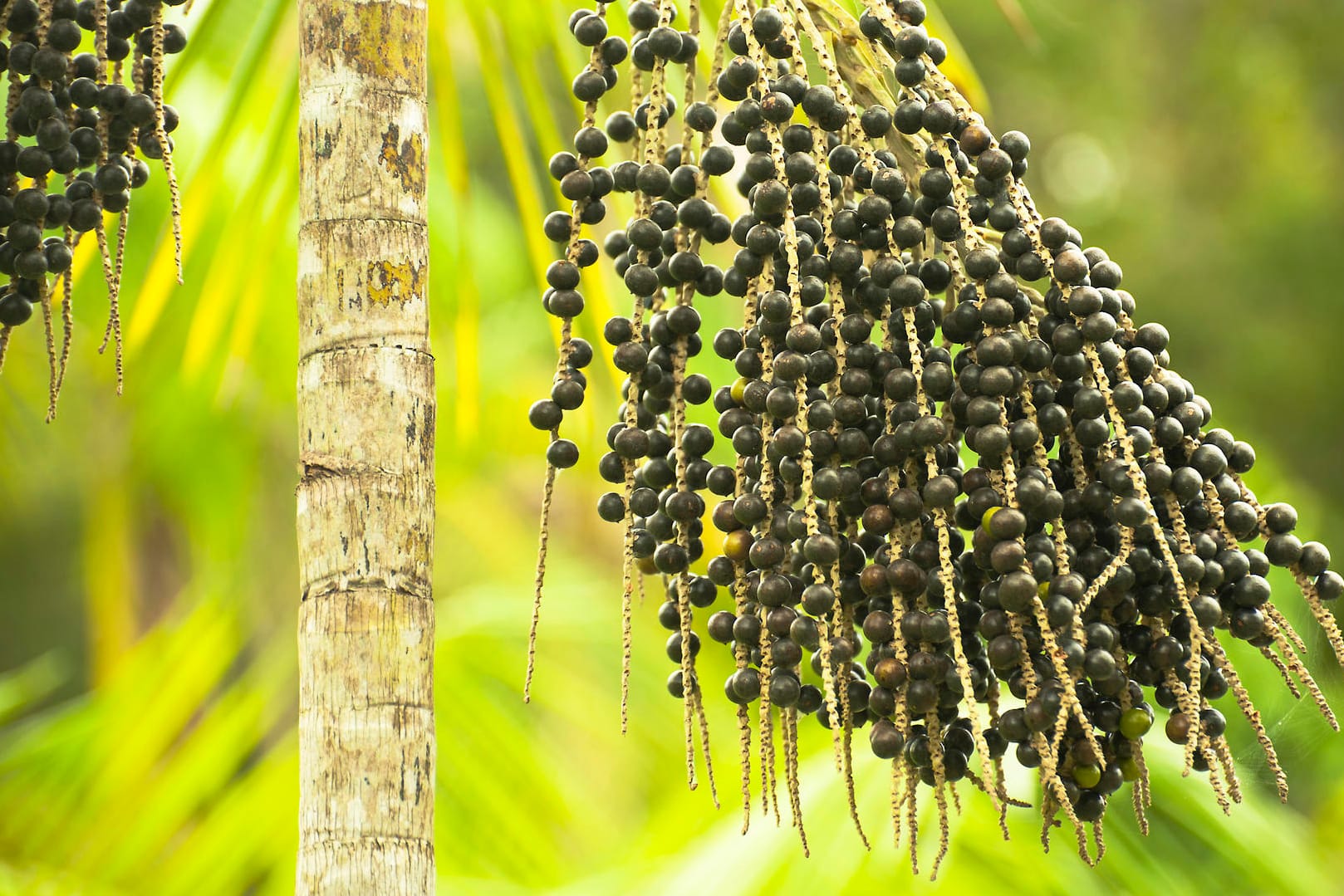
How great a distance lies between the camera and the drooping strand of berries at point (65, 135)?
41.1 inches

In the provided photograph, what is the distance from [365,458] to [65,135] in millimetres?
390

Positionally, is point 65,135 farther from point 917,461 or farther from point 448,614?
point 448,614

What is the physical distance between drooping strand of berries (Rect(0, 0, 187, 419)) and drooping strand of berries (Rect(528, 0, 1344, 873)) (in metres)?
0.35

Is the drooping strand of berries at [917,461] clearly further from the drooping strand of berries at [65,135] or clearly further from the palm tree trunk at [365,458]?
the drooping strand of berries at [65,135]

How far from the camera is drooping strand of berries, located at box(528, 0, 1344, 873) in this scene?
0.87 m

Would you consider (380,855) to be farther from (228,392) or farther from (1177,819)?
(228,392)

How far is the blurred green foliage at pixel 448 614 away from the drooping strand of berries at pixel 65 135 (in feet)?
1.50

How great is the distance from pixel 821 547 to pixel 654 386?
0.69ft

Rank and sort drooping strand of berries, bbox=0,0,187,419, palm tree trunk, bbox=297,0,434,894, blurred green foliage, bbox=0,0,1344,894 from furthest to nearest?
blurred green foliage, bbox=0,0,1344,894 → drooping strand of berries, bbox=0,0,187,419 → palm tree trunk, bbox=297,0,434,894

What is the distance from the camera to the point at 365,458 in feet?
2.95

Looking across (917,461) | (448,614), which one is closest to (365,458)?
(917,461)

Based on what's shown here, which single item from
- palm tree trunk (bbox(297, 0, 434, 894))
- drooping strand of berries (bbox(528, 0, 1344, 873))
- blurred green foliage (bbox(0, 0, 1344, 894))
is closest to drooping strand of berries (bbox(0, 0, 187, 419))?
palm tree trunk (bbox(297, 0, 434, 894))

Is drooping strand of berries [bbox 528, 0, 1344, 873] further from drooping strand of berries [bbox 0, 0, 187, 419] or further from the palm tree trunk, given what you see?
drooping strand of berries [bbox 0, 0, 187, 419]

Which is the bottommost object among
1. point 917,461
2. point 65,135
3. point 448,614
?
point 917,461
